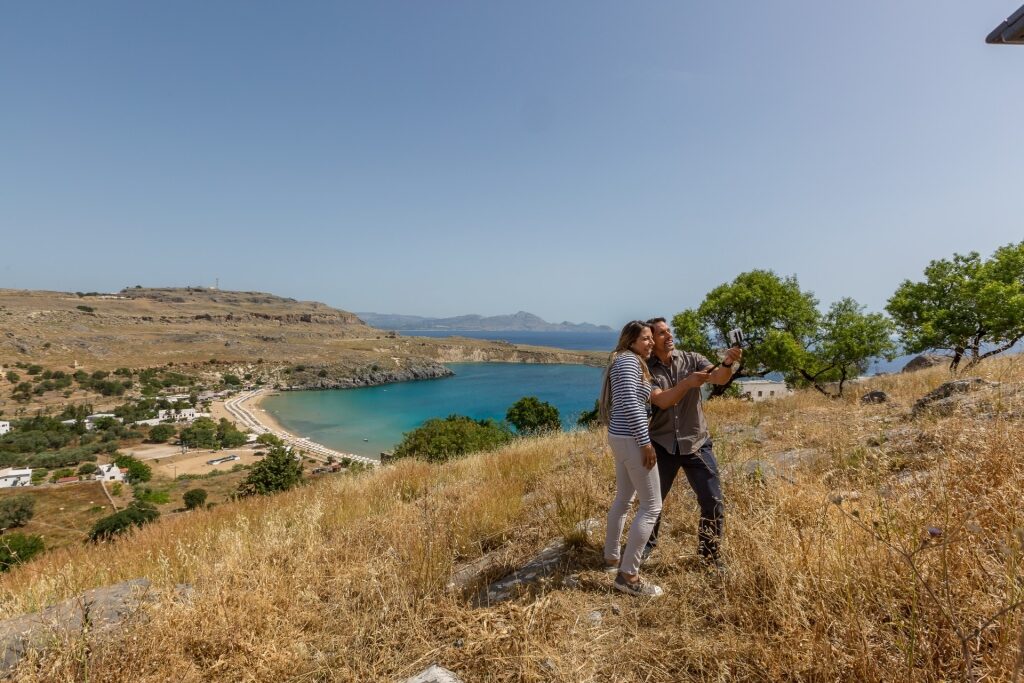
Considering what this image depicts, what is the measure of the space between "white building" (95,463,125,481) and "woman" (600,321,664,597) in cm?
5419

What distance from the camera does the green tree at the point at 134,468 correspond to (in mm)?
41094

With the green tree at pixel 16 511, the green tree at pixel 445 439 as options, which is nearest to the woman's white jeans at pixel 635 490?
the green tree at pixel 445 439

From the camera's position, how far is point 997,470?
2.83 meters

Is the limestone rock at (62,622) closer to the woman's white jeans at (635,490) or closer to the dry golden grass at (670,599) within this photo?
the dry golden grass at (670,599)

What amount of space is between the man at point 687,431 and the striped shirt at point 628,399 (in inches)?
8.4

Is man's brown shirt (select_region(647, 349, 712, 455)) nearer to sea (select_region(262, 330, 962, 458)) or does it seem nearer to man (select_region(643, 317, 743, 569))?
man (select_region(643, 317, 743, 569))

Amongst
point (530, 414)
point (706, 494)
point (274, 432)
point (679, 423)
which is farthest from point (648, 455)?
point (274, 432)

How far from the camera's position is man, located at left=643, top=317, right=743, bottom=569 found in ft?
10.7

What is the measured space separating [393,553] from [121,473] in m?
55.5

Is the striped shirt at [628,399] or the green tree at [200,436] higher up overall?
A: the striped shirt at [628,399]

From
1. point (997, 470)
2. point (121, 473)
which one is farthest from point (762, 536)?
point (121, 473)

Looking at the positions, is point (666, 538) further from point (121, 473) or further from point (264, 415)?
point (264, 415)

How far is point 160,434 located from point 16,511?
3795 centimetres

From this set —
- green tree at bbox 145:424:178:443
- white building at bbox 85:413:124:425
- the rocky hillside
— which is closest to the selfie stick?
green tree at bbox 145:424:178:443
